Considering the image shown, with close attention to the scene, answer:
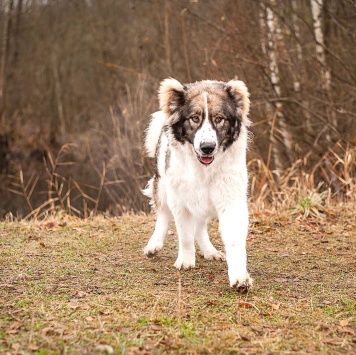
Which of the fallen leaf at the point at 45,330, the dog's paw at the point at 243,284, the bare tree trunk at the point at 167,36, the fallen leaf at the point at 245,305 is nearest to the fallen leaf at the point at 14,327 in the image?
the fallen leaf at the point at 45,330

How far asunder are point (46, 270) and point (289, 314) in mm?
2241

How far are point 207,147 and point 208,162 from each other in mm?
170

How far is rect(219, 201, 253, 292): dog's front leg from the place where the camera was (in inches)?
197

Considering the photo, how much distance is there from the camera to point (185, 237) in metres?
5.77

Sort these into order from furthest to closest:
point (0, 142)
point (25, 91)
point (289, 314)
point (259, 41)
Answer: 1. point (25, 91)
2. point (0, 142)
3. point (259, 41)
4. point (289, 314)

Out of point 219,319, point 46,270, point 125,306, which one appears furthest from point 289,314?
point 46,270

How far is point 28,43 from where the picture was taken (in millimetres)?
26297

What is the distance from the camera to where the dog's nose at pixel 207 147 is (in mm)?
5109

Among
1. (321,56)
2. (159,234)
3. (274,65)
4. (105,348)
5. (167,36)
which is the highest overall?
(167,36)

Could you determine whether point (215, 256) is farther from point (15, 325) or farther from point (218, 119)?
point (15, 325)

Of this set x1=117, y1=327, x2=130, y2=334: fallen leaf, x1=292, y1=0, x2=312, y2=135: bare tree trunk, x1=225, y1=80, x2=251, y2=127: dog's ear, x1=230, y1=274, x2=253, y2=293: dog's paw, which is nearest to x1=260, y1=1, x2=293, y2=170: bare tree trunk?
x1=292, y1=0, x2=312, y2=135: bare tree trunk

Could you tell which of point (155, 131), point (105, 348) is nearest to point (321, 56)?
point (155, 131)

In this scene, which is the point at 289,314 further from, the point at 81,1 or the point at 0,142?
the point at 81,1

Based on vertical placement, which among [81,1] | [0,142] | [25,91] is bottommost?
[0,142]
